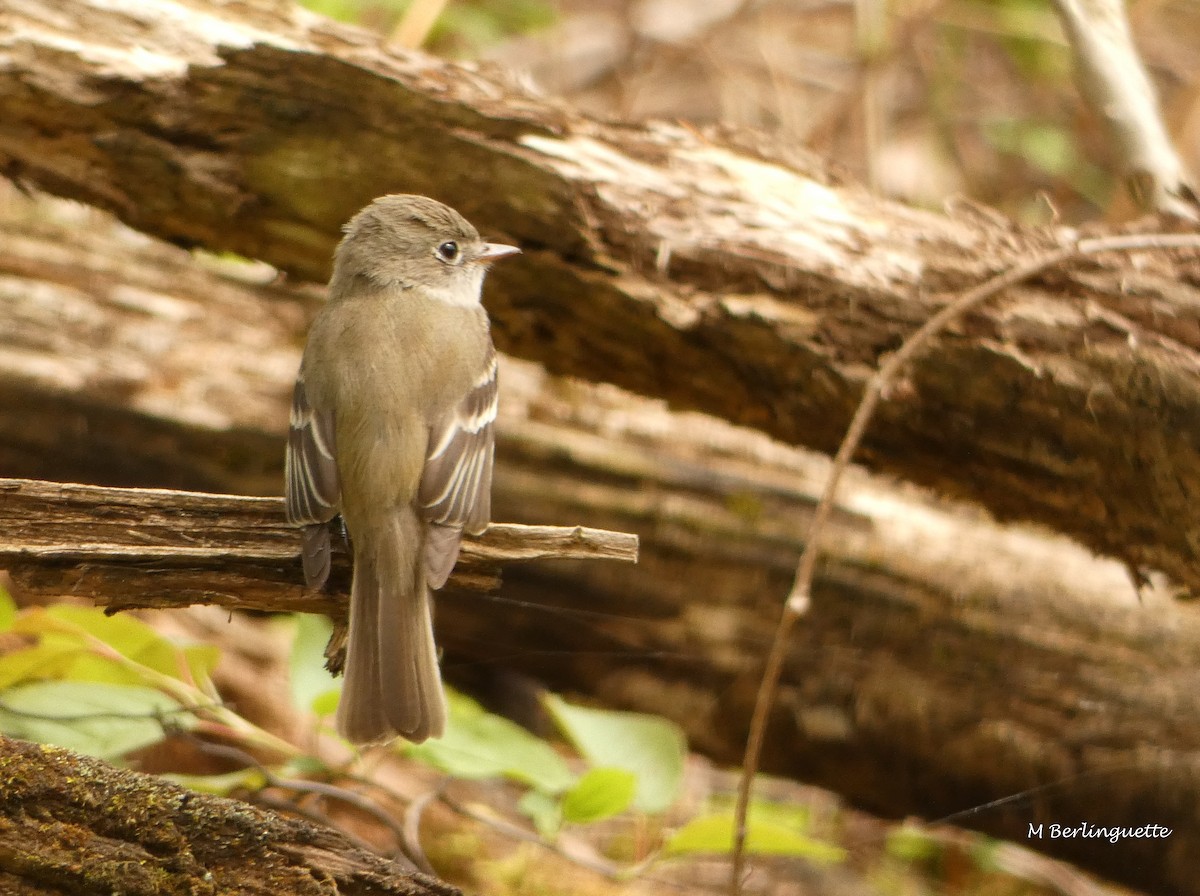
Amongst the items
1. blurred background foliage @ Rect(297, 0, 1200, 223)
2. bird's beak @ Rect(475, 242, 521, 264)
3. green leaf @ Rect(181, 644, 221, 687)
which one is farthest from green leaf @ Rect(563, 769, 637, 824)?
blurred background foliage @ Rect(297, 0, 1200, 223)

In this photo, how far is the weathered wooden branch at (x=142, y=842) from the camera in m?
2.19

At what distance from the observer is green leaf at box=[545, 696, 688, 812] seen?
3322 millimetres

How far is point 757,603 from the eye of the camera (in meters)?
4.18

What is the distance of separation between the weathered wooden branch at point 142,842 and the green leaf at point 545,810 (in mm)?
894

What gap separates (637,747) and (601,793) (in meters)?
0.31

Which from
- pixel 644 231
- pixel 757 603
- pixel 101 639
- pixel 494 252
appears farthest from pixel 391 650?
pixel 757 603

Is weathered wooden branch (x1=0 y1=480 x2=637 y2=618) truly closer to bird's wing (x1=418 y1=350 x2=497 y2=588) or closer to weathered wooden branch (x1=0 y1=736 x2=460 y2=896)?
bird's wing (x1=418 y1=350 x2=497 y2=588)

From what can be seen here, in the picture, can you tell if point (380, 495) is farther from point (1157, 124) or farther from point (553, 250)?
point (1157, 124)

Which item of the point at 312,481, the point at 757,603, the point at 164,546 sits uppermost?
the point at 312,481

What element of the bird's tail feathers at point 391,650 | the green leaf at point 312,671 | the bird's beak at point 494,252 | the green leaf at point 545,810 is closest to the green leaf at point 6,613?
the green leaf at point 312,671

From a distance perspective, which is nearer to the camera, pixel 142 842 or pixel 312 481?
pixel 142 842

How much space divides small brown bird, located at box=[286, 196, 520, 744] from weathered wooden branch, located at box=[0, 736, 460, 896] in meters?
0.39

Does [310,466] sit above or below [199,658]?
above

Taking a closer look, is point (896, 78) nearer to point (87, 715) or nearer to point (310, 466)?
point (310, 466)
